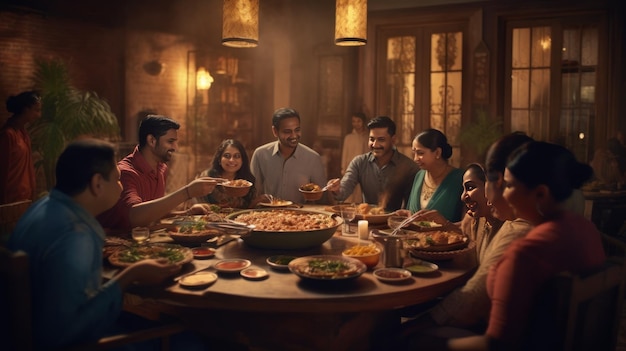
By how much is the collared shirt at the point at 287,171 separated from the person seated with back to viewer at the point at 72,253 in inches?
121

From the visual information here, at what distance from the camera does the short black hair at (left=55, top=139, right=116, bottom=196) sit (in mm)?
2312

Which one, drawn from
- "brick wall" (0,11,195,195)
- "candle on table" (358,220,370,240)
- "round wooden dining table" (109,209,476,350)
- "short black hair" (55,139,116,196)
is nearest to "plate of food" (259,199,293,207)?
"candle on table" (358,220,370,240)

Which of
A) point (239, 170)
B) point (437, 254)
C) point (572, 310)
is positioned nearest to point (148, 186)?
point (239, 170)

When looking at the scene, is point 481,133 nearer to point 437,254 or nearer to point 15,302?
point 437,254

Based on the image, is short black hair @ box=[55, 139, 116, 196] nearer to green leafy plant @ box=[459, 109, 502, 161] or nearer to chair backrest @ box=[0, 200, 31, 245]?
chair backrest @ box=[0, 200, 31, 245]

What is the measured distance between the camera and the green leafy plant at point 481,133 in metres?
7.93

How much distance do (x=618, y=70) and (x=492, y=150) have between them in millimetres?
5838

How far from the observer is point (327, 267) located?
2.67m

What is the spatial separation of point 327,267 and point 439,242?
29.8 inches

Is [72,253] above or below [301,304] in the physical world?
above

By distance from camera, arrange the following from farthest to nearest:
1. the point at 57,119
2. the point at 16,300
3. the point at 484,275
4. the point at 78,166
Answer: the point at 57,119 < the point at 484,275 < the point at 78,166 < the point at 16,300

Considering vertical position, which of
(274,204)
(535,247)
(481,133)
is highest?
(481,133)

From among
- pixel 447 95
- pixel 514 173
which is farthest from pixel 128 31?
pixel 514 173

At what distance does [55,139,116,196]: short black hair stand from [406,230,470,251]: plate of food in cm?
169
